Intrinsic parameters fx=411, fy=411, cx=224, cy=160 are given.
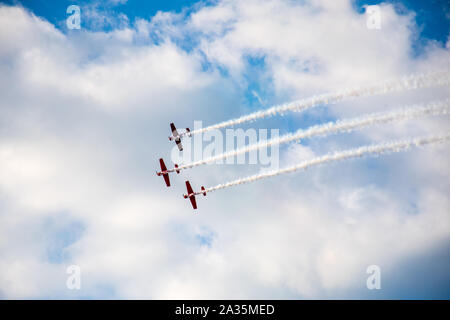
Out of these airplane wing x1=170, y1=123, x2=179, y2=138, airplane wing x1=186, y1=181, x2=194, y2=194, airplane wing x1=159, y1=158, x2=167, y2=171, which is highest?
airplane wing x1=170, y1=123, x2=179, y2=138

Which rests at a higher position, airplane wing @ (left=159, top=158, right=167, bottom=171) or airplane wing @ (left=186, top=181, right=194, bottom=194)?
airplane wing @ (left=159, top=158, right=167, bottom=171)

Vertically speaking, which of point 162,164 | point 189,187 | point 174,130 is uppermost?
point 174,130

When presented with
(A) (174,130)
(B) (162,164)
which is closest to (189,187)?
(B) (162,164)

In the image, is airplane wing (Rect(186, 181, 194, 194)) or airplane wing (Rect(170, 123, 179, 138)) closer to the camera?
airplane wing (Rect(186, 181, 194, 194))

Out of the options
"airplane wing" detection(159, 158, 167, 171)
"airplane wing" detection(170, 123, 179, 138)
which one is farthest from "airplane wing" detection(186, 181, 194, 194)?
"airplane wing" detection(170, 123, 179, 138)

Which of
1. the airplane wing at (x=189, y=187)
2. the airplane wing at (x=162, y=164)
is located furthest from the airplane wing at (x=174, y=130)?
the airplane wing at (x=189, y=187)

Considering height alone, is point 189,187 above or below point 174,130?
below

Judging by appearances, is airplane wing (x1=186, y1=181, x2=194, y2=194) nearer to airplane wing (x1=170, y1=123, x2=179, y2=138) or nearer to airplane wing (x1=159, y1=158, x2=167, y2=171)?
airplane wing (x1=159, y1=158, x2=167, y2=171)

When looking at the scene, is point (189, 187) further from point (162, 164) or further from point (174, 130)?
point (174, 130)

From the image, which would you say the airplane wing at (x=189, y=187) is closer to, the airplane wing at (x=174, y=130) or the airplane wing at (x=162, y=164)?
the airplane wing at (x=162, y=164)

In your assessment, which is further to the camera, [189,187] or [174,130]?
[174,130]

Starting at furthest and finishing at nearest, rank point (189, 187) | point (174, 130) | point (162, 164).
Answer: point (174, 130) → point (162, 164) → point (189, 187)

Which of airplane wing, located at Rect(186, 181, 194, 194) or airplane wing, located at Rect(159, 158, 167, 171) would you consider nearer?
airplane wing, located at Rect(186, 181, 194, 194)
